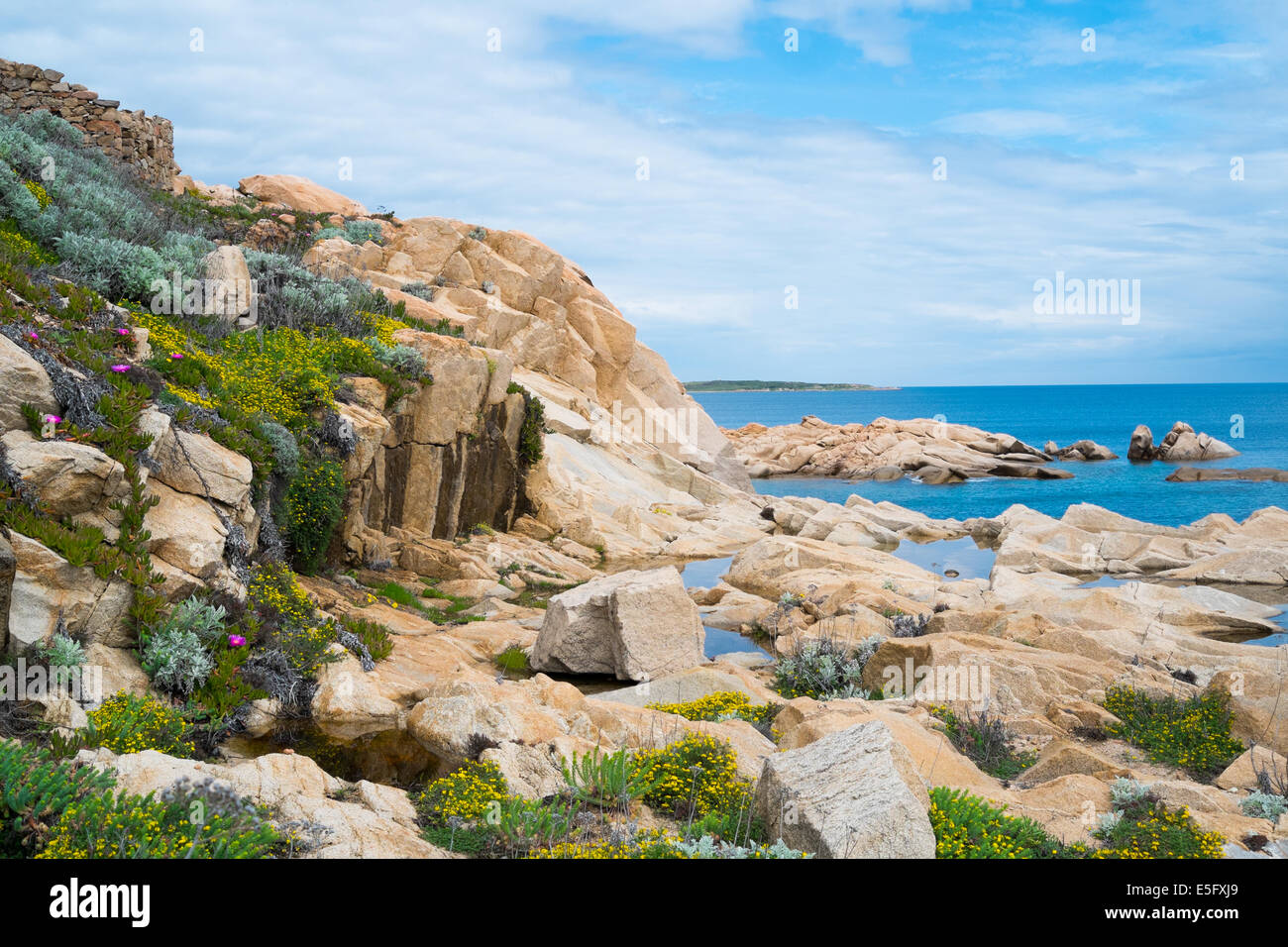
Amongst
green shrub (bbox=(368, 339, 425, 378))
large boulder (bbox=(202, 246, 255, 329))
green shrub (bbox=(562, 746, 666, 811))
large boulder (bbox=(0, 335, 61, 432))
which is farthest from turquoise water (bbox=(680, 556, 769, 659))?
large boulder (bbox=(0, 335, 61, 432))

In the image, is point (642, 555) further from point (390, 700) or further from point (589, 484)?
point (390, 700)

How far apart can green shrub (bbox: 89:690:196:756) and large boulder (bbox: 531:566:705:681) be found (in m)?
6.92

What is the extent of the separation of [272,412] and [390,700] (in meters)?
7.32

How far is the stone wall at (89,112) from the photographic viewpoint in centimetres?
2566

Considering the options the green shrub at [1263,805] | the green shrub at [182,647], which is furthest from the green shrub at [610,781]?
the green shrub at [1263,805]

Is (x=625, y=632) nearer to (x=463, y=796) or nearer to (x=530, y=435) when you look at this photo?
(x=463, y=796)

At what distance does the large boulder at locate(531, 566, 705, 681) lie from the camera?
14.9 metres

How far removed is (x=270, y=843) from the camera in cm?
617

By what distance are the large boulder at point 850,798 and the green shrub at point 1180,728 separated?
573cm

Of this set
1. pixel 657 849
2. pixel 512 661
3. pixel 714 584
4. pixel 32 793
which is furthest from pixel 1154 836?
pixel 714 584

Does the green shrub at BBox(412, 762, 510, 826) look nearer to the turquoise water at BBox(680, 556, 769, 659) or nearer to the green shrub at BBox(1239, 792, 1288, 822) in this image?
the green shrub at BBox(1239, 792, 1288, 822)

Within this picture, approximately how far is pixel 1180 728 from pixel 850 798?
25.0 feet

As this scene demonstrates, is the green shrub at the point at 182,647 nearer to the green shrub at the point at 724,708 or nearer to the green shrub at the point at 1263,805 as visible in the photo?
the green shrub at the point at 724,708
